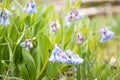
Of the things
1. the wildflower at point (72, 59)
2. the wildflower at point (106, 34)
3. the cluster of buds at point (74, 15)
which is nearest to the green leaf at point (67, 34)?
the cluster of buds at point (74, 15)

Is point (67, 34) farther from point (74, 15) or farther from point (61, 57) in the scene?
point (61, 57)

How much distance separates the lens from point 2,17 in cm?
166

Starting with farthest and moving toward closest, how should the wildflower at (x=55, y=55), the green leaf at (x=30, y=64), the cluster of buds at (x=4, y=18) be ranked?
the green leaf at (x=30, y=64)
the cluster of buds at (x=4, y=18)
the wildflower at (x=55, y=55)

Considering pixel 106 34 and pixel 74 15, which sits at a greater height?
pixel 74 15

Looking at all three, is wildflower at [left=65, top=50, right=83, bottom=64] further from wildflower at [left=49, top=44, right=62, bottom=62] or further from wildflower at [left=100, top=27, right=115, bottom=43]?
wildflower at [left=100, top=27, right=115, bottom=43]

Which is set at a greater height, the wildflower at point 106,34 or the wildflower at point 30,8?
the wildflower at point 30,8

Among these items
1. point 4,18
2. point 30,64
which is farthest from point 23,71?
point 4,18

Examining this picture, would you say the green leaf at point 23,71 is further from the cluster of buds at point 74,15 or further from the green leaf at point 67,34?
the cluster of buds at point 74,15

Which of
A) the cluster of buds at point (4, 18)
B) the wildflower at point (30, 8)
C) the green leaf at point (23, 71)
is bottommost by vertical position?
the green leaf at point (23, 71)

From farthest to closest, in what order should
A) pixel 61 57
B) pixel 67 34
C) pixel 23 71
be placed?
1. pixel 67 34
2. pixel 23 71
3. pixel 61 57

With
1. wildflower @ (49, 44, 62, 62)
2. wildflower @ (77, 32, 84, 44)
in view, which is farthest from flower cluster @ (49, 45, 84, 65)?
wildflower @ (77, 32, 84, 44)

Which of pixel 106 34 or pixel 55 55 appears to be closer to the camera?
pixel 55 55

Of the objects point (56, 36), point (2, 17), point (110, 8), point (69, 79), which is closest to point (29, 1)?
point (2, 17)

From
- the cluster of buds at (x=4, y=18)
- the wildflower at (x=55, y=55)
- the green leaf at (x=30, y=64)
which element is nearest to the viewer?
the wildflower at (x=55, y=55)
